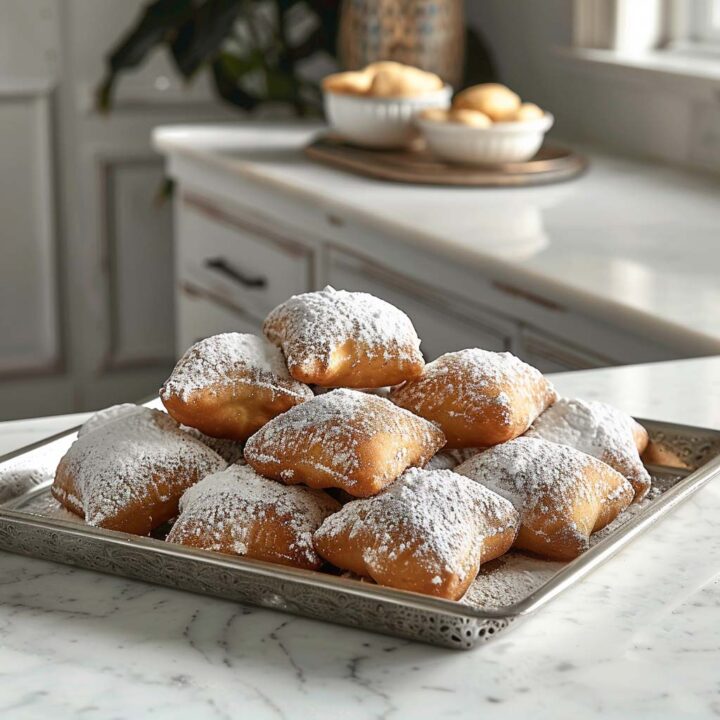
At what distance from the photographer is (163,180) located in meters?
3.36

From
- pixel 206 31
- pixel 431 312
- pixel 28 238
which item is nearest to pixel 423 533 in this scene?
pixel 431 312

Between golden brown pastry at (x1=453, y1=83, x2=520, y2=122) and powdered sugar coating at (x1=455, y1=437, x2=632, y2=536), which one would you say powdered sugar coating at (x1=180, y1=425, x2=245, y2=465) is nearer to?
powdered sugar coating at (x1=455, y1=437, x2=632, y2=536)

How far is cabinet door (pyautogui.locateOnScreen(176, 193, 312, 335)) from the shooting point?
2.31 meters

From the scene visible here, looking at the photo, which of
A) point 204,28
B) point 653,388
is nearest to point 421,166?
point 204,28

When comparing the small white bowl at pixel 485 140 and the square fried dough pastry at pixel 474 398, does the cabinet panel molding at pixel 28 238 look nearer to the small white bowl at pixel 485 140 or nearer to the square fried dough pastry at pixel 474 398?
the small white bowl at pixel 485 140

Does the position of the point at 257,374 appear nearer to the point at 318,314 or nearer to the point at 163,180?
the point at 318,314

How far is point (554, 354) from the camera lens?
169 centimetres

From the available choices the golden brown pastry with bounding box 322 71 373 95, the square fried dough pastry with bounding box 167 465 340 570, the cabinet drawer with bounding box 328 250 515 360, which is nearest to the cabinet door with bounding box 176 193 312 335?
the cabinet drawer with bounding box 328 250 515 360

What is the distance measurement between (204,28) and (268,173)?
0.58 m

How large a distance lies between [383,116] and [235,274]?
1.33 ft

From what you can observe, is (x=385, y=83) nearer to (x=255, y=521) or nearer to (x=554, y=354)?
(x=554, y=354)

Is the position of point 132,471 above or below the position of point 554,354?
above

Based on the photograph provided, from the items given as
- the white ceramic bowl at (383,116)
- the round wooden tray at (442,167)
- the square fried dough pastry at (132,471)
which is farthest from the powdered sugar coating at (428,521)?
the white ceramic bowl at (383,116)

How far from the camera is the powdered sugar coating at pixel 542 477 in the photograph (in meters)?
0.69
